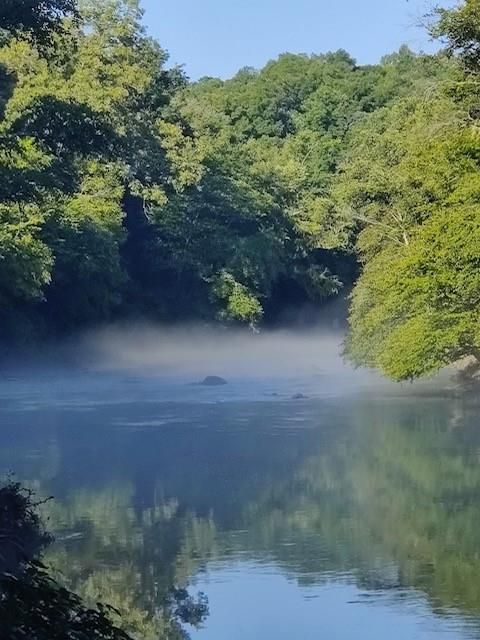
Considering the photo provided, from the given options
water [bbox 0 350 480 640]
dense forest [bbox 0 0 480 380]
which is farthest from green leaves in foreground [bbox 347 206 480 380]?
water [bbox 0 350 480 640]

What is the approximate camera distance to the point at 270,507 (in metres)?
14.0

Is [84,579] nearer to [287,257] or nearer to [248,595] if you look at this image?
[248,595]

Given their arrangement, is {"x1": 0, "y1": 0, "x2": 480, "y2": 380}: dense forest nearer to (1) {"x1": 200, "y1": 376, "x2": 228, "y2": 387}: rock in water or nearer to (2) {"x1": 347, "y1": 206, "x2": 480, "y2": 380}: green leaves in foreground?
(2) {"x1": 347, "y1": 206, "x2": 480, "y2": 380}: green leaves in foreground

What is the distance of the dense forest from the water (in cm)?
332

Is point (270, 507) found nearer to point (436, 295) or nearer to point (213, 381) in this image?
point (436, 295)

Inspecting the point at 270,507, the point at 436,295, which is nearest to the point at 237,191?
the point at 436,295

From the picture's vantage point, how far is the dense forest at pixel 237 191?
76.8 feet

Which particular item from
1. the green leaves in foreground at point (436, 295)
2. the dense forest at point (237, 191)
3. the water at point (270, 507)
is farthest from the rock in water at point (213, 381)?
the green leaves in foreground at point (436, 295)

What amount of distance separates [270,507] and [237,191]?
29932 mm

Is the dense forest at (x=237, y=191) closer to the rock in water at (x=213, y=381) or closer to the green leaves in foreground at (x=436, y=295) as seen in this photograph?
the green leaves in foreground at (x=436, y=295)

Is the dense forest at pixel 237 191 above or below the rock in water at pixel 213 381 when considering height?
above

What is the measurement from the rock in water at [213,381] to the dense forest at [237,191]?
3.63 metres

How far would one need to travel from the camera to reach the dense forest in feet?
76.8

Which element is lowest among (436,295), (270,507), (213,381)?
(213,381)
